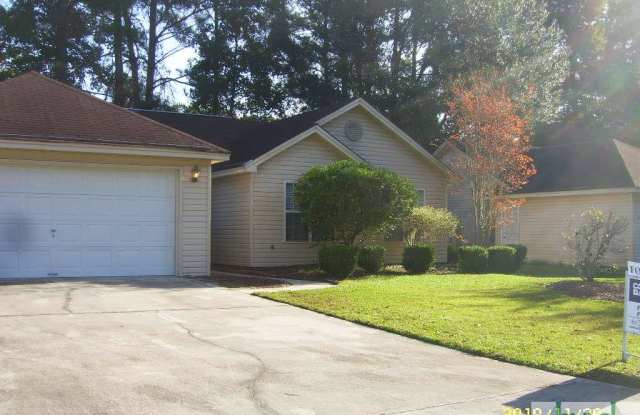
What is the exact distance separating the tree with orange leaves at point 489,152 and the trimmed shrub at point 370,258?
223 inches

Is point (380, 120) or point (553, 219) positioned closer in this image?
point (380, 120)

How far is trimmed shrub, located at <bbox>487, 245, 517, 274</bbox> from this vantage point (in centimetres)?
1991

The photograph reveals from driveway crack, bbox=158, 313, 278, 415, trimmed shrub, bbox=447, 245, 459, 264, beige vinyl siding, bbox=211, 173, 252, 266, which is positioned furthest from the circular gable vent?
driveway crack, bbox=158, 313, 278, 415

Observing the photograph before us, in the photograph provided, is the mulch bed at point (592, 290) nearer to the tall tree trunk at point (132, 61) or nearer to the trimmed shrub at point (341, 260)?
the trimmed shrub at point (341, 260)

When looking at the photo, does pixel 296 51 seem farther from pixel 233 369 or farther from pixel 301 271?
pixel 233 369

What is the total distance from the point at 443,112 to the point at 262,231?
16.6 metres

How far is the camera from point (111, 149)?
1419cm

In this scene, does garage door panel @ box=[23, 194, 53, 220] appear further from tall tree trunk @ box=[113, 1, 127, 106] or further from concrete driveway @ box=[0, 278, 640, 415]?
tall tree trunk @ box=[113, 1, 127, 106]

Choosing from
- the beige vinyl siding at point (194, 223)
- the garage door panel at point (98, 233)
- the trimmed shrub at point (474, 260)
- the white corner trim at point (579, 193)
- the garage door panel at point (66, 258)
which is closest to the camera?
the garage door panel at point (66, 258)

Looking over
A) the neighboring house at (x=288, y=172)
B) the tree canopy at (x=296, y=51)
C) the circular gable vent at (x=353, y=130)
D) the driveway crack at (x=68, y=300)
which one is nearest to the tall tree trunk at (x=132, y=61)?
the tree canopy at (x=296, y=51)

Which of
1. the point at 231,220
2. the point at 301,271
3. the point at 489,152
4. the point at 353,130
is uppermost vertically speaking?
the point at 353,130

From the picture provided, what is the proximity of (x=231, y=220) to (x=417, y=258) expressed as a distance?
5651 mm

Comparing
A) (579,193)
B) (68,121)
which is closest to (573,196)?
(579,193)

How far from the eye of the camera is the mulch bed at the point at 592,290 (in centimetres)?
1308
